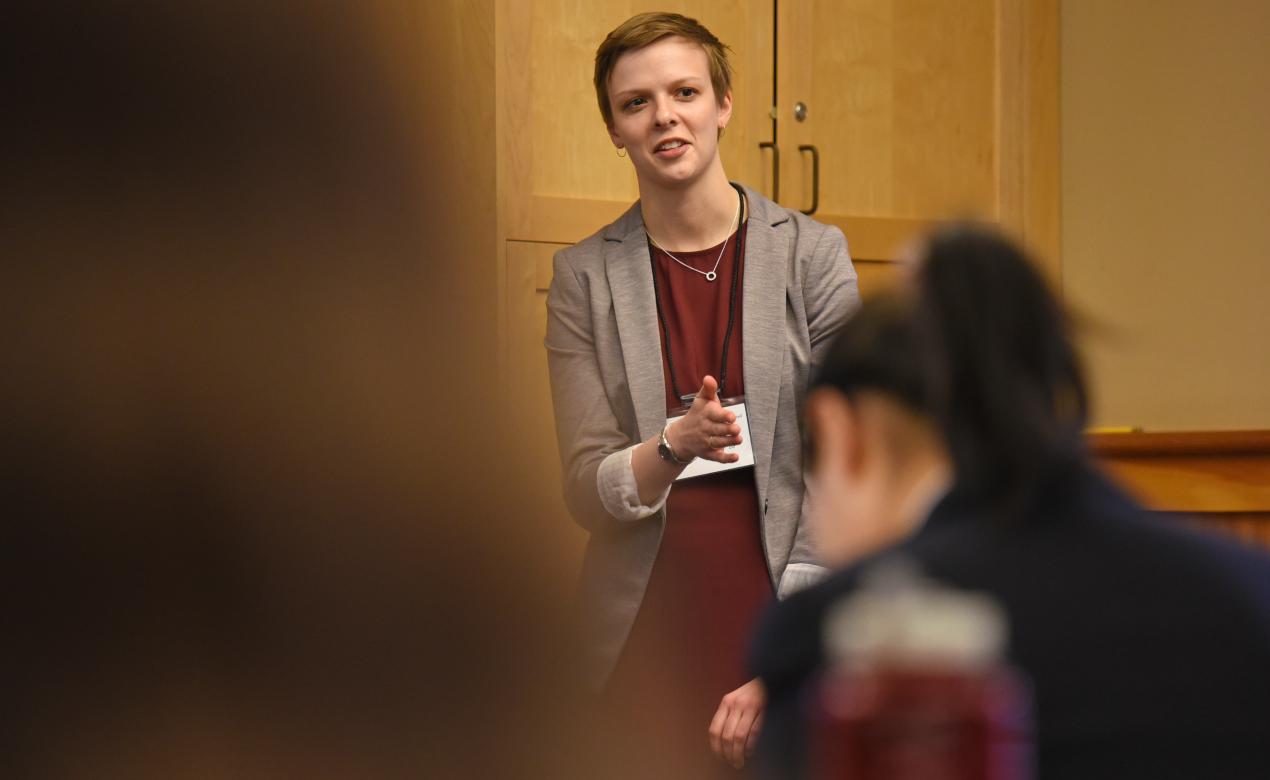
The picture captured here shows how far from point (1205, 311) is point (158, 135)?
2.73 meters

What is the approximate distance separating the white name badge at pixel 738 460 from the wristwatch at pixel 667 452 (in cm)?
6

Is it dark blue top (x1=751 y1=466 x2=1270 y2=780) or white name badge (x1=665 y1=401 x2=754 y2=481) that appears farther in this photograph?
white name badge (x1=665 y1=401 x2=754 y2=481)

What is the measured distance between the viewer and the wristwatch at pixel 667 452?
50.3 inches

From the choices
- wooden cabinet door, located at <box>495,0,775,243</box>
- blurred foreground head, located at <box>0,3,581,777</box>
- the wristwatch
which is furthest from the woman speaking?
blurred foreground head, located at <box>0,3,581,777</box>

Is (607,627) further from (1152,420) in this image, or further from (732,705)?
(1152,420)

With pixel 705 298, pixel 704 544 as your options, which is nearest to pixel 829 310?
pixel 705 298

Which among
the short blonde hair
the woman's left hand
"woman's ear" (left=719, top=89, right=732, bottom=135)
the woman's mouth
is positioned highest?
the short blonde hair

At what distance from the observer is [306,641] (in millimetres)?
396

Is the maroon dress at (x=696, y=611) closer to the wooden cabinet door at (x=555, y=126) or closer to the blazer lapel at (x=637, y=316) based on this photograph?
the blazer lapel at (x=637, y=316)

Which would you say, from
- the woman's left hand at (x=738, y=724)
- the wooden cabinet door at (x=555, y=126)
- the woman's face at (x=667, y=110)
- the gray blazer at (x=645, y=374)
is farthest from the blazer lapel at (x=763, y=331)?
the wooden cabinet door at (x=555, y=126)

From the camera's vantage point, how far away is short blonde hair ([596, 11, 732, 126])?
1.46 metres

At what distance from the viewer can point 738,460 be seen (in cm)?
136

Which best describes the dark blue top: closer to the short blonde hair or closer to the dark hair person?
the dark hair person

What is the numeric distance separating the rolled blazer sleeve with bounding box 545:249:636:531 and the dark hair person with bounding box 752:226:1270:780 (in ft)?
2.92
